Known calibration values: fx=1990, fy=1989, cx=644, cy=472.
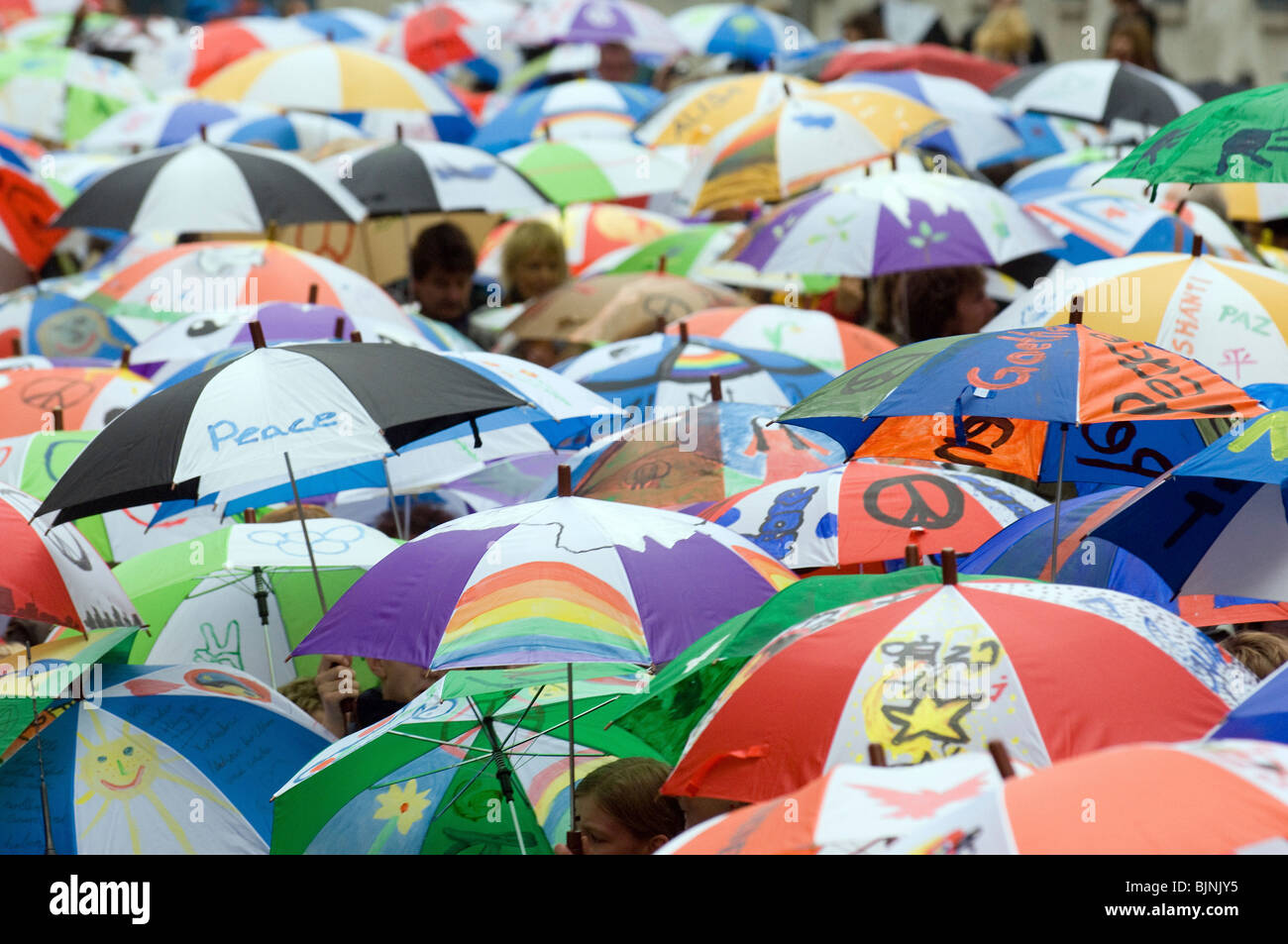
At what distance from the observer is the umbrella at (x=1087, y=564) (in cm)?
478

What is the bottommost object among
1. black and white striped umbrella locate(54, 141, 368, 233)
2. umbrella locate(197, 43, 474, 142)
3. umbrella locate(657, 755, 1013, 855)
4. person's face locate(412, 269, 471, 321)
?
umbrella locate(657, 755, 1013, 855)

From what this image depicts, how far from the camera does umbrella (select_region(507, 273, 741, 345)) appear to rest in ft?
26.9

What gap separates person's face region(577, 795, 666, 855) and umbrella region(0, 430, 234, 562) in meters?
2.36

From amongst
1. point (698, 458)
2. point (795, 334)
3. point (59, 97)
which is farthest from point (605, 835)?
point (59, 97)

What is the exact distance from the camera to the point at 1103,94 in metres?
11.0

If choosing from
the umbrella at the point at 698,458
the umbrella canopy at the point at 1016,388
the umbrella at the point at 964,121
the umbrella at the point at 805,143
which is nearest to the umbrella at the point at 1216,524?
the umbrella canopy at the point at 1016,388

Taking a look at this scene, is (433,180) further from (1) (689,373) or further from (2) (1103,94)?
(2) (1103,94)

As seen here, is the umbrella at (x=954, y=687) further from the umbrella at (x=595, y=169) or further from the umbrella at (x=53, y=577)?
the umbrella at (x=595, y=169)

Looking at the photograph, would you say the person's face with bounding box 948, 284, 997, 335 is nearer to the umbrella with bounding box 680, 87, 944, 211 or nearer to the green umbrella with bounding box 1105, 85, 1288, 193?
the umbrella with bounding box 680, 87, 944, 211

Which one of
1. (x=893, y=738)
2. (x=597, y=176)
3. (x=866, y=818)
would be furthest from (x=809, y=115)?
(x=866, y=818)

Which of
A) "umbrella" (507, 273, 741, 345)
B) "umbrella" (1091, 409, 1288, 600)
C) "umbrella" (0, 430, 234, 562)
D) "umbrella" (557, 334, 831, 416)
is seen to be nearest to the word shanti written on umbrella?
"umbrella" (0, 430, 234, 562)

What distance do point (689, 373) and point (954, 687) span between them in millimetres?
3411

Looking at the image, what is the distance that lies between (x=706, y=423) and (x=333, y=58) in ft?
21.9
